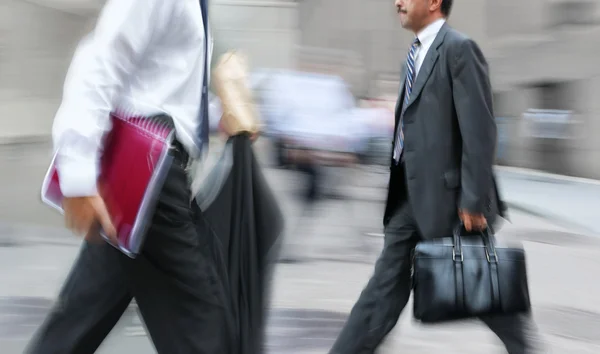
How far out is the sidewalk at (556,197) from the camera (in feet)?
35.8

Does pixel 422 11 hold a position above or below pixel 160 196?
above

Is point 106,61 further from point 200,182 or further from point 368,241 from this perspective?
point 368,241

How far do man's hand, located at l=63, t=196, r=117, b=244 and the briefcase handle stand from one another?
1.47 m

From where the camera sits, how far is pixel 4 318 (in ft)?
16.7

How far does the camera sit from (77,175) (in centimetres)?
228

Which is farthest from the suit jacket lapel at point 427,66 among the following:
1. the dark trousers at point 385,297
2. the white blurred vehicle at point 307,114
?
the white blurred vehicle at point 307,114

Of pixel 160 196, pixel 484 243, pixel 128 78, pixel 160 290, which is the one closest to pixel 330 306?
pixel 484 243

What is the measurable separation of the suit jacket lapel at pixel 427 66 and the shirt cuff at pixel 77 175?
1545mm

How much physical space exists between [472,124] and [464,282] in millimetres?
584

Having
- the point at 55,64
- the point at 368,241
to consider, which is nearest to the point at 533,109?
the point at 55,64

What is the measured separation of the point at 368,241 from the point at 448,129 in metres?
4.85

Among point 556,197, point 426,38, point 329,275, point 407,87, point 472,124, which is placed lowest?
point 556,197

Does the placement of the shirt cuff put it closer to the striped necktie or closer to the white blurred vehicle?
the striped necktie

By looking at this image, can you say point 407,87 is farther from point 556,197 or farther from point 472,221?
point 556,197
